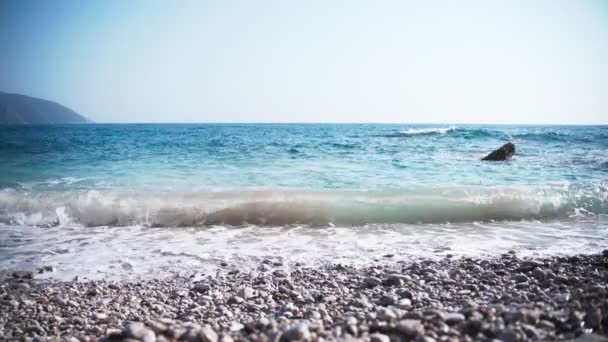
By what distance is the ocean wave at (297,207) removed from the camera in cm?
774

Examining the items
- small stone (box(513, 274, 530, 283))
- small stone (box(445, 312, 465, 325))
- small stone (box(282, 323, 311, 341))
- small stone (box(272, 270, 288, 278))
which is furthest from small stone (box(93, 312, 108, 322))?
small stone (box(513, 274, 530, 283))

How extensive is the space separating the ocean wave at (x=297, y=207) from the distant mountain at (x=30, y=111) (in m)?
134

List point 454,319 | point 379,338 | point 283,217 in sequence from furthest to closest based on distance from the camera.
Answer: point 283,217, point 454,319, point 379,338

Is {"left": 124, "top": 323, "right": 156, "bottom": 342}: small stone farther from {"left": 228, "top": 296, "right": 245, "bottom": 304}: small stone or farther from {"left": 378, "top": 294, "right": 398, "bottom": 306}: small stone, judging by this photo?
→ {"left": 378, "top": 294, "right": 398, "bottom": 306}: small stone

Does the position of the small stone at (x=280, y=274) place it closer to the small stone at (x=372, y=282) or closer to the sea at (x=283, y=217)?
the sea at (x=283, y=217)

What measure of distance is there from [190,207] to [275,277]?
4.63 meters

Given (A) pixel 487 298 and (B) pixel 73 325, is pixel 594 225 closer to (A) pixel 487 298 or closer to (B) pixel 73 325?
(A) pixel 487 298

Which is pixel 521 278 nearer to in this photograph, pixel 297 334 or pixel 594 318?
pixel 594 318

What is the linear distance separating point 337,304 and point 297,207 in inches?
189

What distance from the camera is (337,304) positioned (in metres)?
3.49

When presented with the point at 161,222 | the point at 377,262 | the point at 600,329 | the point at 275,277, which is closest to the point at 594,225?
the point at 377,262

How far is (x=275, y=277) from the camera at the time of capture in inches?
171

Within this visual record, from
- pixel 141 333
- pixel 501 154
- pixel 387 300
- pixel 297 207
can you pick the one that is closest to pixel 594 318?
pixel 387 300

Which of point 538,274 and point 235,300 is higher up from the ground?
point 538,274
